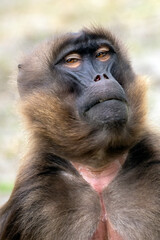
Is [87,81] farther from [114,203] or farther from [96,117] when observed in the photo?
[114,203]

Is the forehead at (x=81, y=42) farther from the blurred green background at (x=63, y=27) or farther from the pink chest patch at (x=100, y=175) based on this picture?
the blurred green background at (x=63, y=27)

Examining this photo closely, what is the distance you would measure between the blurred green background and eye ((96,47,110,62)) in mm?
4685

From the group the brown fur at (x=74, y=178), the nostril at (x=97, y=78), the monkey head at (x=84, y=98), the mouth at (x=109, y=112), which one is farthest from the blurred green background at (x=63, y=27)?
the mouth at (x=109, y=112)

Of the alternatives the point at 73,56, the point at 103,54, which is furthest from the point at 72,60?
the point at 103,54

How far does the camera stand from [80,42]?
6355 millimetres

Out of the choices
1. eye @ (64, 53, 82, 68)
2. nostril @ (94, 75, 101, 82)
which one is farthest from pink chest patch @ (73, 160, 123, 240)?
eye @ (64, 53, 82, 68)

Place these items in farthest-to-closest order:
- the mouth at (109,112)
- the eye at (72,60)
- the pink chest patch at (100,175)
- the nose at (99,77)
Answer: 1. the eye at (72,60)
2. the pink chest patch at (100,175)
3. the nose at (99,77)
4. the mouth at (109,112)

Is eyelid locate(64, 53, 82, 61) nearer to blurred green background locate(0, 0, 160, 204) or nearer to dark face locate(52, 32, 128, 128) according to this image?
dark face locate(52, 32, 128, 128)

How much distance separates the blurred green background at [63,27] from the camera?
A: 1212 centimetres

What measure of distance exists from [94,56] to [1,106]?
21.1 feet

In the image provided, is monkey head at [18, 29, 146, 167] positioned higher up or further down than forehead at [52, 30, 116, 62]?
further down

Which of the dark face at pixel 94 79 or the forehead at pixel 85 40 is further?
the forehead at pixel 85 40

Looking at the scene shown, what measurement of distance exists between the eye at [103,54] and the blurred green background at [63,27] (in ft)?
15.4

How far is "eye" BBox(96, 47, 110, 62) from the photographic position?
6.30m
